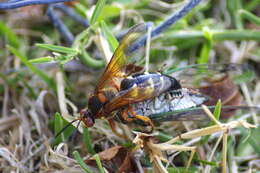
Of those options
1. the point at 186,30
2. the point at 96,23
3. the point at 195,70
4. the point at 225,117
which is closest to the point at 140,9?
the point at 186,30

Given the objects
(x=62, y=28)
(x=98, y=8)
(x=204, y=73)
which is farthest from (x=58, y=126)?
(x=204, y=73)

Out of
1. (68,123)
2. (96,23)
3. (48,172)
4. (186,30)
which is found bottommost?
(48,172)

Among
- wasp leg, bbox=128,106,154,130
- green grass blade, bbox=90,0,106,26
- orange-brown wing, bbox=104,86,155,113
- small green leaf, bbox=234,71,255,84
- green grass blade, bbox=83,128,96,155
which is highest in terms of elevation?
green grass blade, bbox=90,0,106,26

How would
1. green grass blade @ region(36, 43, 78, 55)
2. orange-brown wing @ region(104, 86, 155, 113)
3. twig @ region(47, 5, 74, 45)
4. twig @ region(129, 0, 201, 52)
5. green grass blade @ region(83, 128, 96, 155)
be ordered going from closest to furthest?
orange-brown wing @ region(104, 86, 155, 113) < green grass blade @ region(83, 128, 96, 155) < green grass blade @ region(36, 43, 78, 55) < twig @ region(129, 0, 201, 52) < twig @ region(47, 5, 74, 45)

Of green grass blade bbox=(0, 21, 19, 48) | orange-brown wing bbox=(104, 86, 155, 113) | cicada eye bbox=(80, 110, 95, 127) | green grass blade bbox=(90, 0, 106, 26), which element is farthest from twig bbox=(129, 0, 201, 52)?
green grass blade bbox=(0, 21, 19, 48)

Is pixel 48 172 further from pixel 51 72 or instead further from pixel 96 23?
pixel 96 23

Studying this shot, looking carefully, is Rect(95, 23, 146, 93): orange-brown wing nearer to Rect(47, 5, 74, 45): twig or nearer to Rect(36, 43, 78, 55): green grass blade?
Rect(36, 43, 78, 55): green grass blade

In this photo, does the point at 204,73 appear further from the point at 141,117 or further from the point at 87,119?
the point at 87,119

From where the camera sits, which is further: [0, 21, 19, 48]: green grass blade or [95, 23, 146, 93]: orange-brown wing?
[0, 21, 19, 48]: green grass blade

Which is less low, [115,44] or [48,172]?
[115,44]
